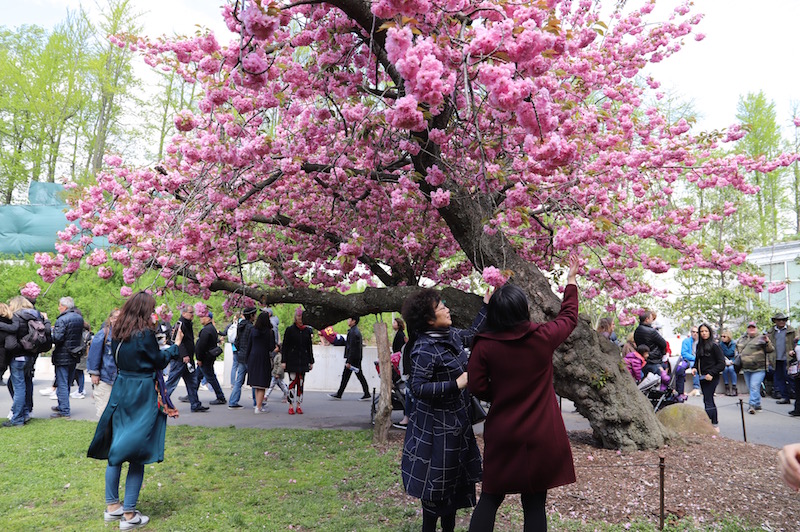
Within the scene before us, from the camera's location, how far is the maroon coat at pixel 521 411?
2.87 metres

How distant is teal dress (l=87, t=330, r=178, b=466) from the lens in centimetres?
413

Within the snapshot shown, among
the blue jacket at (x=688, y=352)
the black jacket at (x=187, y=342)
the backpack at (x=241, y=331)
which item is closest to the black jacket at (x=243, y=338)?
the backpack at (x=241, y=331)

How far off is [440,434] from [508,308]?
943 mm

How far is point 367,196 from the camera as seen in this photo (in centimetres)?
812

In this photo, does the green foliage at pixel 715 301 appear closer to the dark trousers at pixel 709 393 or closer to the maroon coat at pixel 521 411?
the dark trousers at pixel 709 393

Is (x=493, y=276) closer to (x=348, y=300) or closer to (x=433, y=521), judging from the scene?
(x=433, y=521)

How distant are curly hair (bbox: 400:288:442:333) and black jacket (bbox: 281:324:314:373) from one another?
6594 millimetres

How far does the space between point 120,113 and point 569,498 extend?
25.3 m

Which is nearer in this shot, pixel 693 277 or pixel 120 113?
pixel 693 277

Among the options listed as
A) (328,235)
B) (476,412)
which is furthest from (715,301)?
(476,412)

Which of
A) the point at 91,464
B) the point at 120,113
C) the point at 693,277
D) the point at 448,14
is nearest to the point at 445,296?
the point at 448,14

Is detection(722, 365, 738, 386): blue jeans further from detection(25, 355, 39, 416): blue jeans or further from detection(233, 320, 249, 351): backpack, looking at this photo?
detection(25, 355, 39, 416): blue jeans

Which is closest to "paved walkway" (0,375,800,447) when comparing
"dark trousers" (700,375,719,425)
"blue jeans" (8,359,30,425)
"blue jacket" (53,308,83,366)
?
"dark trousers" (700,375,719,425)

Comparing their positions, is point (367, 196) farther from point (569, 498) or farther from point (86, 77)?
point (86, 77)
